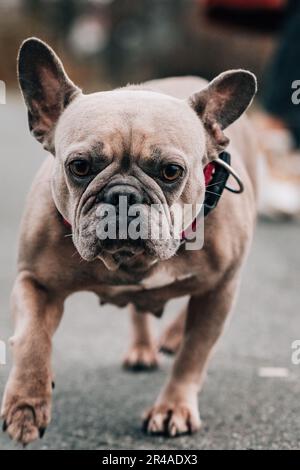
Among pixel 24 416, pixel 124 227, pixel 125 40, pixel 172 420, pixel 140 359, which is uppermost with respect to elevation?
pixel 124 227

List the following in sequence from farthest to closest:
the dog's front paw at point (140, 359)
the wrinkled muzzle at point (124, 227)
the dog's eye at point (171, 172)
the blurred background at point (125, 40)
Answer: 1. the blurred background at point (125, 40)
2. the dog's front paw at point (140, 359)
3. the dog's eye at point (171, 172)
4. the wrinkled muzzle at point (124, 227)

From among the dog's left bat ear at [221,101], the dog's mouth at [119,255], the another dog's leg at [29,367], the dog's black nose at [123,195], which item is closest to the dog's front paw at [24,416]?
the another dog's leg at [29,367]

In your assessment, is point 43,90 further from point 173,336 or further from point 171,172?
point 173,336

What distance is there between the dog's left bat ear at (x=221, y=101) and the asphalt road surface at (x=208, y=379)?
0.77 metres

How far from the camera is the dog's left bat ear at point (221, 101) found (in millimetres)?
2484

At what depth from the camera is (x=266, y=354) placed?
10.9 feet

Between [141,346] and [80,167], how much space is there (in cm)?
115

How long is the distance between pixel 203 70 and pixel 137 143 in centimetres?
1104

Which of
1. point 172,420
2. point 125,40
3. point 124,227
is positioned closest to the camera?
point 124,227

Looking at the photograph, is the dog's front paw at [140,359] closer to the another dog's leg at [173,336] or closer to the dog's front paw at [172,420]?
the another dog's leg at [173,336]

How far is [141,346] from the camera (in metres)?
3.25

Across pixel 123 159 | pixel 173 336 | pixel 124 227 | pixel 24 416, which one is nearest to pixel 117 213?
pixel 124 227

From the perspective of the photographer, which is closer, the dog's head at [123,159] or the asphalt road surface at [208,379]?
the dog's head at [123,159]

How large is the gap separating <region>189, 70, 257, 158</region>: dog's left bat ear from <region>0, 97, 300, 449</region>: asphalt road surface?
2.54ft
